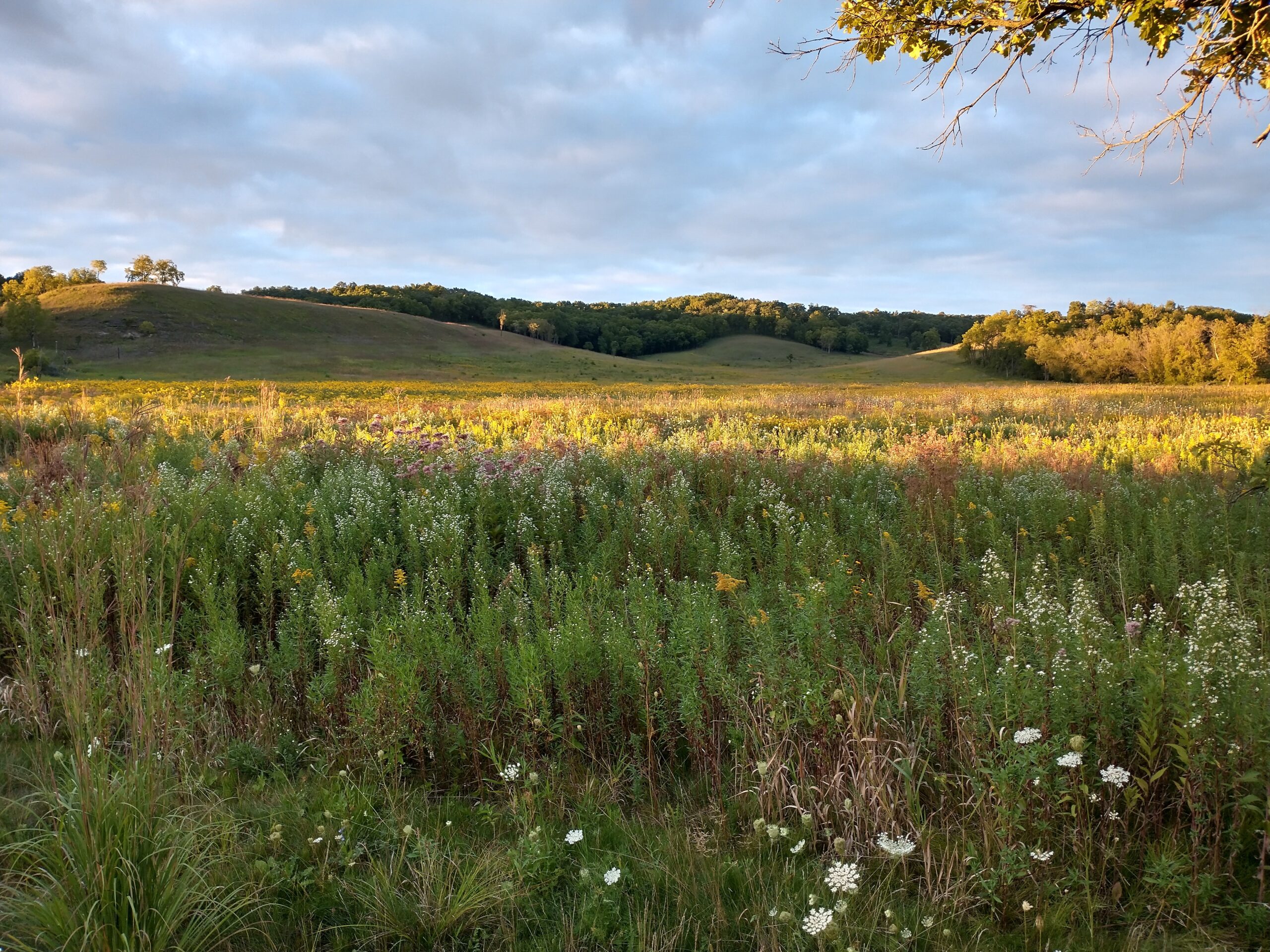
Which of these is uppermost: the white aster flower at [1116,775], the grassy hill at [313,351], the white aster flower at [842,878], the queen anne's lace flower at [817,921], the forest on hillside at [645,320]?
the forest on hillside at [645,320]

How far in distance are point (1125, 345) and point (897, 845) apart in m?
81.8

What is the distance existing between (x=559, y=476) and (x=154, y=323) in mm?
77993

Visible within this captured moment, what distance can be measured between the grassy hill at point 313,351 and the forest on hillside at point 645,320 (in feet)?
81.4

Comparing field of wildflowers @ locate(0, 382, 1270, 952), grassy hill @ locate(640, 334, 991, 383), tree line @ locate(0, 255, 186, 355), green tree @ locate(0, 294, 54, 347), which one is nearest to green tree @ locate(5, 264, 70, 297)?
tree line @ locate(0, 255, 186, 355)

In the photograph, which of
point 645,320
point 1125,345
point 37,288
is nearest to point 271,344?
point 37,288

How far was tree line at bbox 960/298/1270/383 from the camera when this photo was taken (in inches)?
2307

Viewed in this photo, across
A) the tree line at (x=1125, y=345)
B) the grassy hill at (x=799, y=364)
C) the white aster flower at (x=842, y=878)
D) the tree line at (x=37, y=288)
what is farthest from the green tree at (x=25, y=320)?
the tree line at (x=1125, y=345)

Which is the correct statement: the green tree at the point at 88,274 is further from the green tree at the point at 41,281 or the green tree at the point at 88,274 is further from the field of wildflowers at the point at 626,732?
the field of wildflowers at the point at 626,732

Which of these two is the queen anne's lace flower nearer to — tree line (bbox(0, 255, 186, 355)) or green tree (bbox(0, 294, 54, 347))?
tree line (bbox(0, 255, 186, 355))

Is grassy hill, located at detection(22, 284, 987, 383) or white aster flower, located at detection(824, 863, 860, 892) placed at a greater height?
grassy hill, located at detection(22, 284, 987, 383)

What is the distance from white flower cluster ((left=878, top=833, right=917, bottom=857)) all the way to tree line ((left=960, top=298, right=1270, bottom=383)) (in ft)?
236

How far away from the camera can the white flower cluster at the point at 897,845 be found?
230cm

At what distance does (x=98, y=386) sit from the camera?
3234 centimetres

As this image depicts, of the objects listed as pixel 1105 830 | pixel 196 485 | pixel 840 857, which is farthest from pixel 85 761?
pixel 196 485
